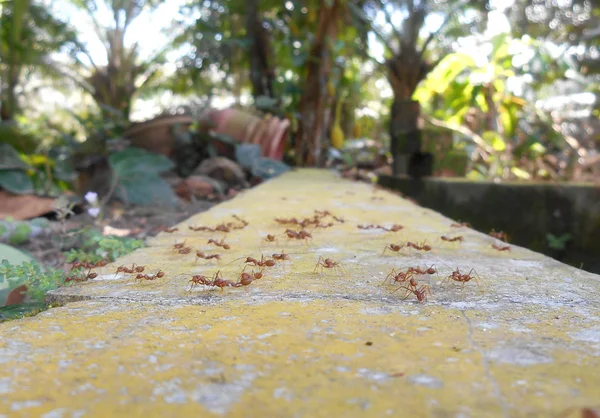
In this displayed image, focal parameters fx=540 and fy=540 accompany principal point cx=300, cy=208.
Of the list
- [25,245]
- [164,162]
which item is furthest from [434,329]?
Result: [164,162]

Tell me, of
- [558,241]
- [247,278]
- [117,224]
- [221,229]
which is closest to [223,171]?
[117,224]

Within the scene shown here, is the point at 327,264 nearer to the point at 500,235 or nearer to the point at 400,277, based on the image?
the point at 400,277

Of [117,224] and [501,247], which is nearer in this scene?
[501,247]

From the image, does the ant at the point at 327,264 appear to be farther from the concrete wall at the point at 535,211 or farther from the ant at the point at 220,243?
the concrete wall at the point at 535,211

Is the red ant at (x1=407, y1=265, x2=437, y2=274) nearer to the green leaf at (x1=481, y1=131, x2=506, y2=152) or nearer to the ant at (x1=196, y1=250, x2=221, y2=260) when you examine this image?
the ant at (x1=196, y1=250, x2=221, y2=260)

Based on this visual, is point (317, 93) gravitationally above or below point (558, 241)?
above

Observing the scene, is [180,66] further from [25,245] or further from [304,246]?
[304,246]
